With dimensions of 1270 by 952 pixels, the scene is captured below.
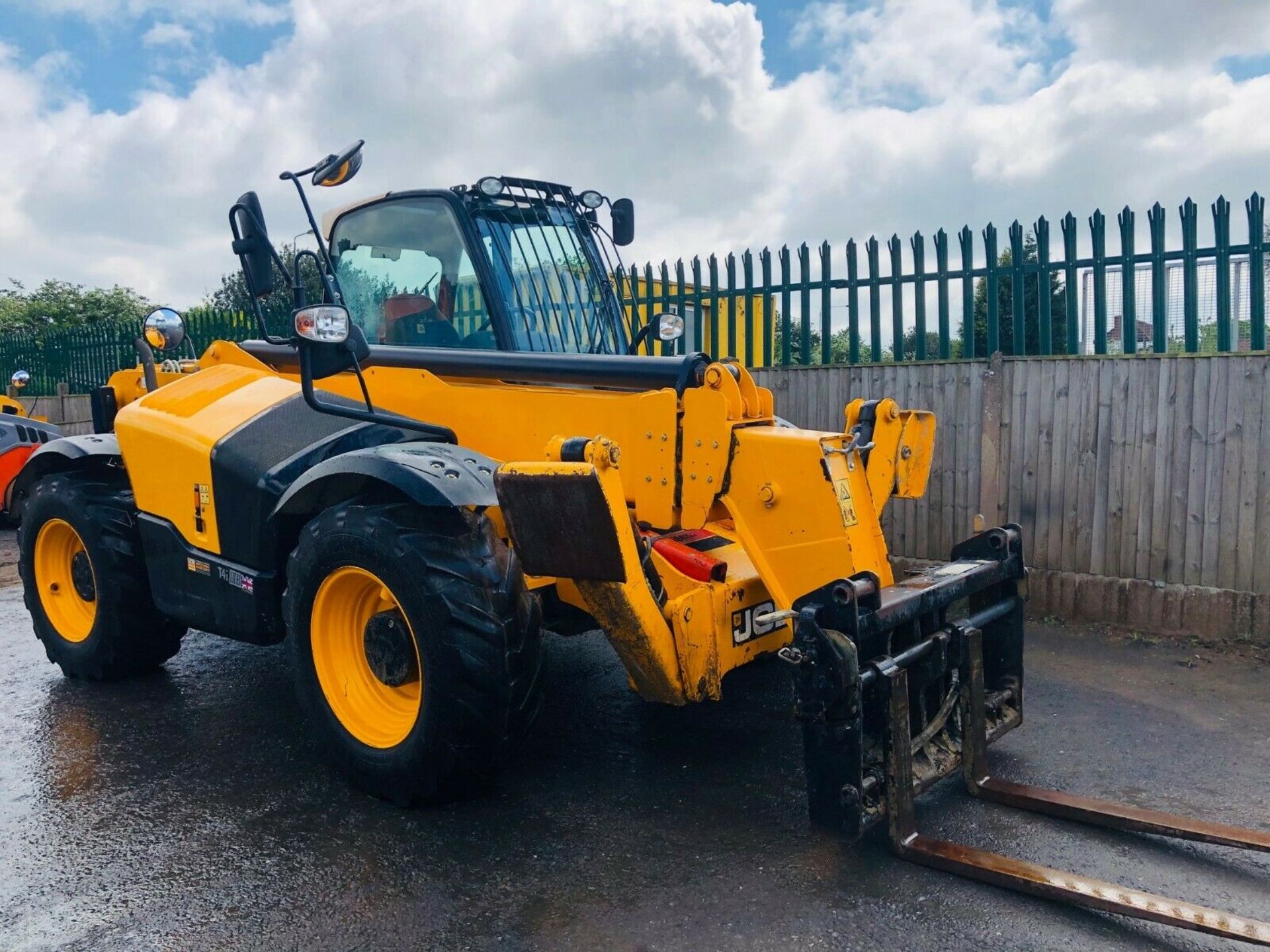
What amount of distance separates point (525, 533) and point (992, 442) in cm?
440

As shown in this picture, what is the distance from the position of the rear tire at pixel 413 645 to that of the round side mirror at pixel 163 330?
8.60ft

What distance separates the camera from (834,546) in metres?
3.79

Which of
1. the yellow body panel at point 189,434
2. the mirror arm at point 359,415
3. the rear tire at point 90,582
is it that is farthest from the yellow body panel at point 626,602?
the rear tire at point 90,582

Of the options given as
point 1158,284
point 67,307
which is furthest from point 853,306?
point 67,307

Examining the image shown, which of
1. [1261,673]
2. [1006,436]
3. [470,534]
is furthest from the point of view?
[1006,436]

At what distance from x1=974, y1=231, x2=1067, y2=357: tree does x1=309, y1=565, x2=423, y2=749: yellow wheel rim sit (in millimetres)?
4742

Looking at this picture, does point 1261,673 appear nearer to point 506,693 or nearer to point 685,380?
point 685,380

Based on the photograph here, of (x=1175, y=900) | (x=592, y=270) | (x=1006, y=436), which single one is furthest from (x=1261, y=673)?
(x=592, y=270)

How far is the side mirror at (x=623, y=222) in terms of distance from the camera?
5.33 m

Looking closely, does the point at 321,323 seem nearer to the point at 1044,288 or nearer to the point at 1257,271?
Result: the point at 1044,288

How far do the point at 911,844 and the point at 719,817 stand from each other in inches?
29.0

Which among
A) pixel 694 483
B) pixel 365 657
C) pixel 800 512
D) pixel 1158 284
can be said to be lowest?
pixel 365 657

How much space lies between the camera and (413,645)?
3.82 meters

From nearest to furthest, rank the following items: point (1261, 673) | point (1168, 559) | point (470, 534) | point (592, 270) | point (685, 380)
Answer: point (470, 534) < point (685, 380) < point (592, 270) < point (1261, 673) < point (1168, 559)
